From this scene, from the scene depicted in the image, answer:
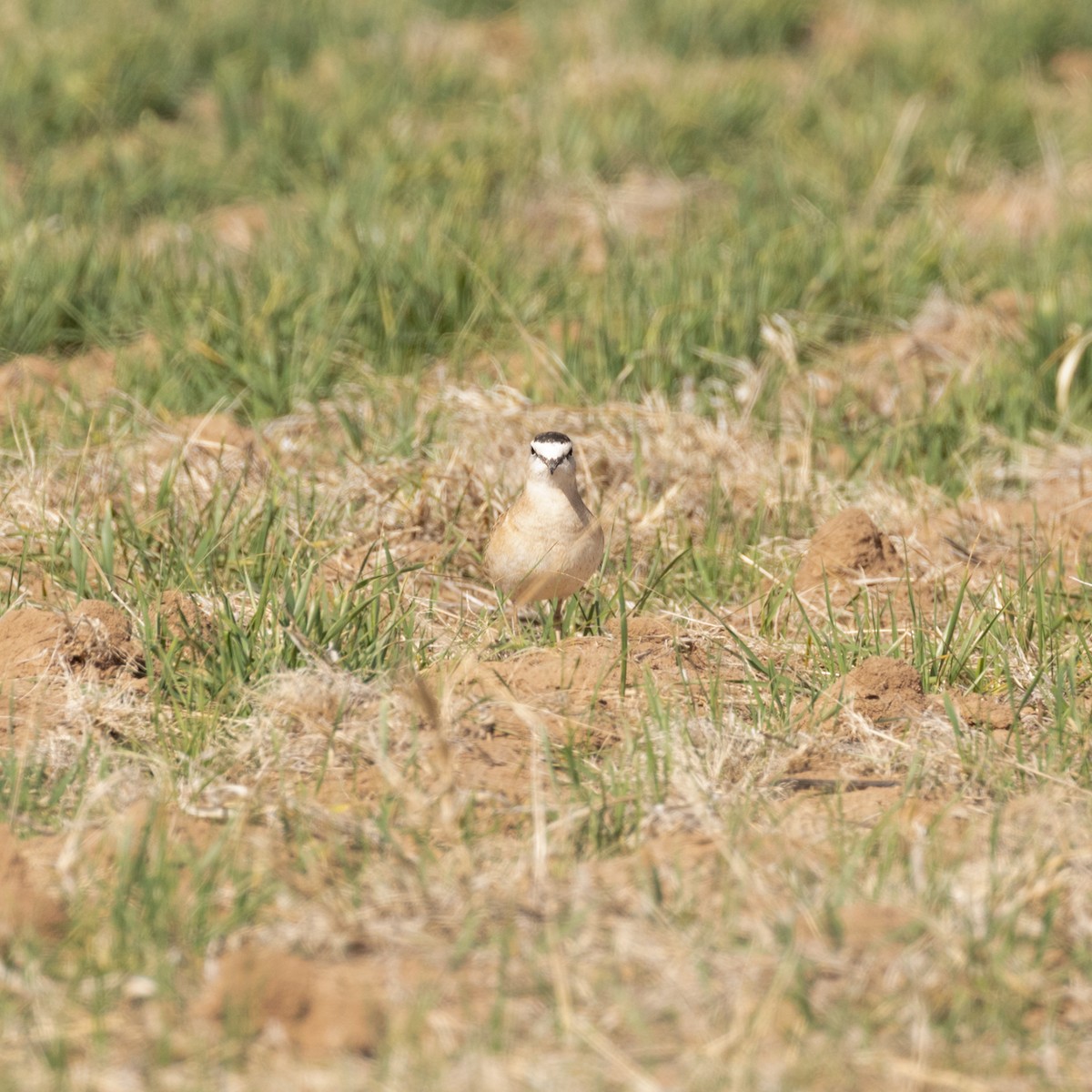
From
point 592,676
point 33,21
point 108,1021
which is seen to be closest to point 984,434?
point 592,676

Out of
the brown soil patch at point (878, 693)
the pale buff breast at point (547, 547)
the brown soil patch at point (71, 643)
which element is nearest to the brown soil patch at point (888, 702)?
the brown soil patch at point (878, 693)

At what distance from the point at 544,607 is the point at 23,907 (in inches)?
80.6

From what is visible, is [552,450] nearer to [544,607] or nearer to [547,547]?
[547,547]

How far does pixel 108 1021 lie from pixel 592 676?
160cm

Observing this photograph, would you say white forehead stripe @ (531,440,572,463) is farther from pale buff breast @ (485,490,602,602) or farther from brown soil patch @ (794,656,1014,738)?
brown soil patch @ (794,656,1014,738)

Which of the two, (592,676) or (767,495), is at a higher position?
(592,676)

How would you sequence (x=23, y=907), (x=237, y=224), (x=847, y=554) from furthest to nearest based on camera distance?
(x=237, y=224), (x=847, y=554), (x=23, y=907)

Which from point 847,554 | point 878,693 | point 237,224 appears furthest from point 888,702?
point 237,224

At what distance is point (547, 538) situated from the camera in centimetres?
450

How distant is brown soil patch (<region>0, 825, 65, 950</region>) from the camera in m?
2.97

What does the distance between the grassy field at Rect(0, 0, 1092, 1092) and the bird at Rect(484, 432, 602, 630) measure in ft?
0.46

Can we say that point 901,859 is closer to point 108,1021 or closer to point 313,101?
point 108,1021

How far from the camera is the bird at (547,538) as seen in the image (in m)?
4.50

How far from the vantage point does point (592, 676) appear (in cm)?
404
